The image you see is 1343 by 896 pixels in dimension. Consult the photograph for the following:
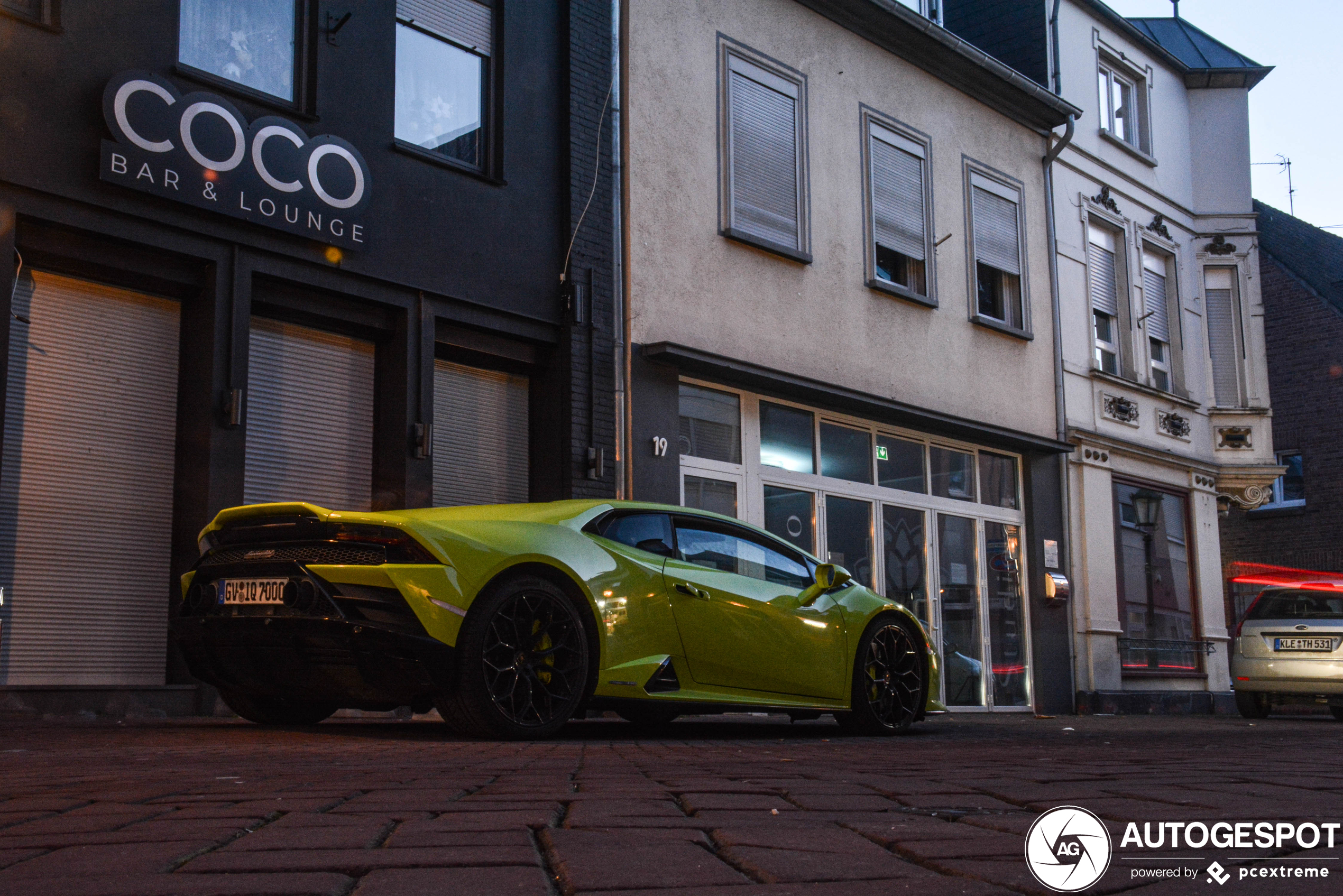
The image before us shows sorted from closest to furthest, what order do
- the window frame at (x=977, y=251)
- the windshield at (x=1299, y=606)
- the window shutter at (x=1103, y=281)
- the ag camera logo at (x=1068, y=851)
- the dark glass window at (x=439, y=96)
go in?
1. the ag camera logo at (x=1068, y=851)
2. the dark glass window at (x=439, y=96)
3. the windshield at (x=1299, y=606)
4. the window frame at (x=977, y=251)
5. the window shutter at (x=1103, y=281)

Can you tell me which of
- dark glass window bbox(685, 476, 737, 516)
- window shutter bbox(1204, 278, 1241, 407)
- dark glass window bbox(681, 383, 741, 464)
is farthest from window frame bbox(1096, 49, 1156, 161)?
dark glass window bbox(685, 476, 737, 516)

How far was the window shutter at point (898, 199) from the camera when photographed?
16047 mm

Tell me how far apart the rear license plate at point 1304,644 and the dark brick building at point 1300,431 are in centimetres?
1192

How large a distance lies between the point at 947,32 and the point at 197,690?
39.6 ft

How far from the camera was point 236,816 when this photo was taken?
3303 mm

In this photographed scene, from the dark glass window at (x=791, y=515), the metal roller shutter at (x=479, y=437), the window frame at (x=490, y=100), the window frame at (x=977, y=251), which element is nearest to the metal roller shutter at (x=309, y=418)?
the metal roller shutter at (x=479, y=437)

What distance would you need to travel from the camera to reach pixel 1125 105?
21.8 m

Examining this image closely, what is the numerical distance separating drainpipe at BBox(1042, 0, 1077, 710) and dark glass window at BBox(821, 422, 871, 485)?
409cm

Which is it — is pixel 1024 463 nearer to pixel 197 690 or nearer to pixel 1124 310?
pixel 1124 310

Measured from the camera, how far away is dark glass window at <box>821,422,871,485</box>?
15.0 meters

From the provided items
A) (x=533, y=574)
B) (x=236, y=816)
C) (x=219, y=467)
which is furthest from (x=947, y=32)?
(x=236, y=816)

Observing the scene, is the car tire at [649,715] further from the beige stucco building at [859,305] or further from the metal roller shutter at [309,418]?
the beige stucco building at [859,305]

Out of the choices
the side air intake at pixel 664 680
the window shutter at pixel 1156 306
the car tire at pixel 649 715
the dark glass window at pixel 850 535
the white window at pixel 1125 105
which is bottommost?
the car tire at pixel 649 715

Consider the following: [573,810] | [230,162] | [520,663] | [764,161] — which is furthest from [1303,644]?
[573,810]
